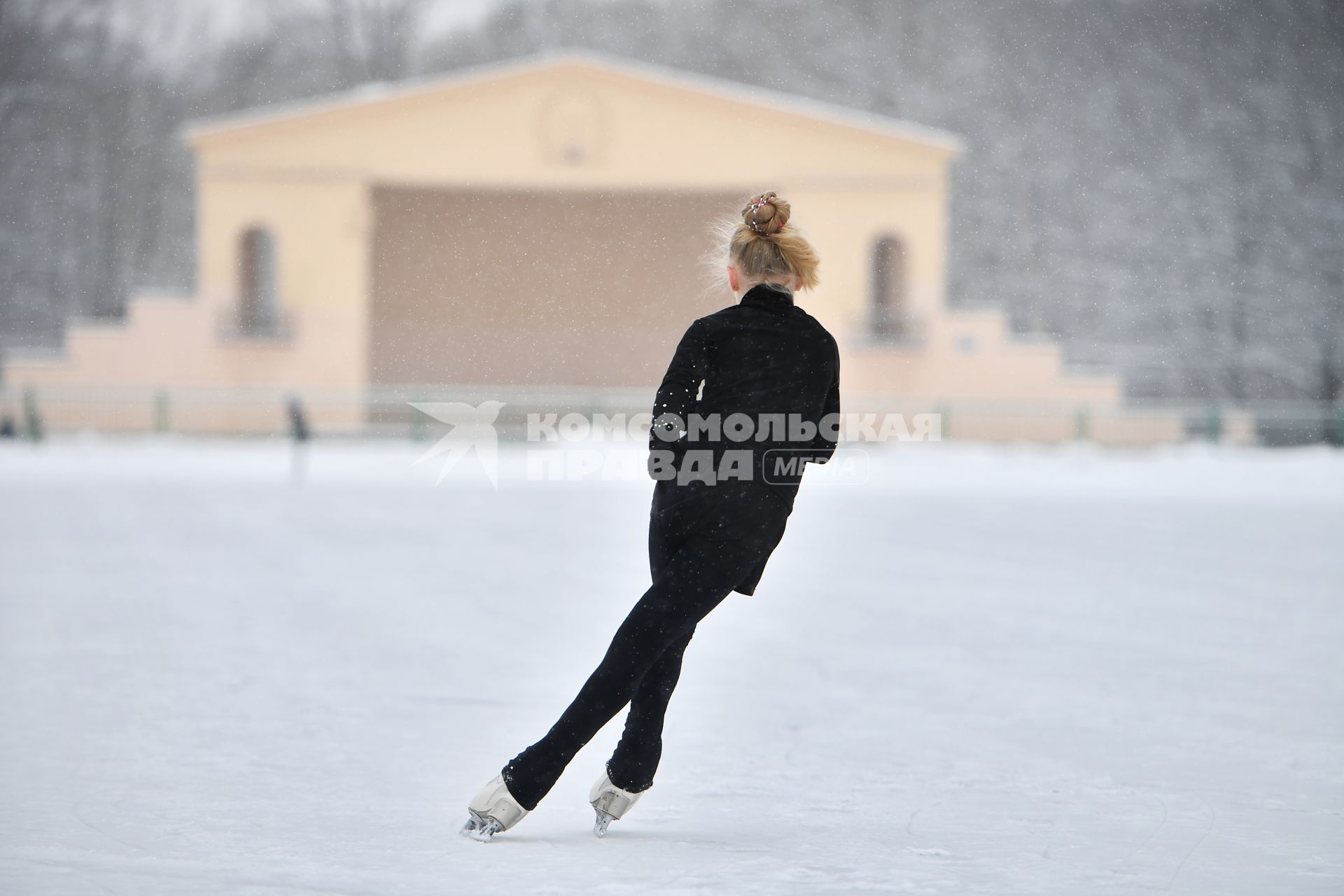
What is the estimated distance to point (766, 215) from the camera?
11.5ft

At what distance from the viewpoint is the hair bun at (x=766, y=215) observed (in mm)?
3516

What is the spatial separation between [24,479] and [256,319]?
10087mm

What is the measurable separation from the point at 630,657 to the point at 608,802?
422 mm

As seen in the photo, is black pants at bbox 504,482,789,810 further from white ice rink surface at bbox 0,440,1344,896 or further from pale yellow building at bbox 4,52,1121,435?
pale yellow building at bbox 4,52,1121,435

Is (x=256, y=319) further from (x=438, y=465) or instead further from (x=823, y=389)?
(x=823, y=389)

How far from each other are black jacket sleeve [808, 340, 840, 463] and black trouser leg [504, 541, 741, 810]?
359mm

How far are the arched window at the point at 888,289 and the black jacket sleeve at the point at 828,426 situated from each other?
72.0 feet

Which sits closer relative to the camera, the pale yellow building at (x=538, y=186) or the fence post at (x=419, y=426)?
the fence post at (x=419, y=426)

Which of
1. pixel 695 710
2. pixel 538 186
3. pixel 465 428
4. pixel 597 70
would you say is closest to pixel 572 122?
pixel 597 70

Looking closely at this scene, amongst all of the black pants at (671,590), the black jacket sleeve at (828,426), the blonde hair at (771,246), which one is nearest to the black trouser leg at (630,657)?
the black pants at (671,590)

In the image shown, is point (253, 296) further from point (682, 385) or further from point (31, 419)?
point (682, 385)

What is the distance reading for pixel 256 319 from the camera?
25375 mm

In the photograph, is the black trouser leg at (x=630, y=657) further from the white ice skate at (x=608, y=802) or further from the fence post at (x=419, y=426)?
the fence post at (x=419, y=426)

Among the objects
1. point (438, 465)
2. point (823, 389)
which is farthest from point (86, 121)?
point (823, 389)
